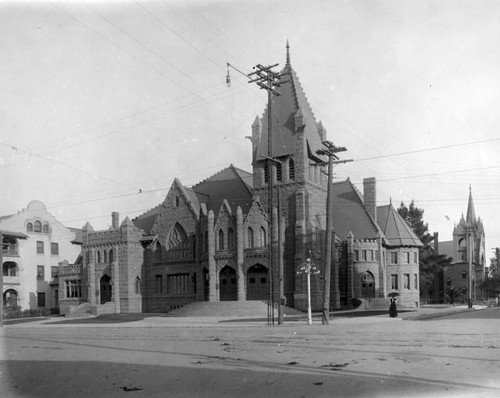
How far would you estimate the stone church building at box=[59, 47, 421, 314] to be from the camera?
1858 inches

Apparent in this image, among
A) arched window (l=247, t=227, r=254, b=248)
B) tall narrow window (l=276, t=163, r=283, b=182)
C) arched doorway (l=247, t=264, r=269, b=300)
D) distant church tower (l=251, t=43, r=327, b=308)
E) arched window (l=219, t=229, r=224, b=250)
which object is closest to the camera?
distant church tower (l=251, t=43, r=327, b=308)

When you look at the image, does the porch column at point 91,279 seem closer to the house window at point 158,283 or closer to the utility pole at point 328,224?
the house window at point 158,283

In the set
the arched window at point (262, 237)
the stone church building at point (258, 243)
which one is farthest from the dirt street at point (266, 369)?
the stone church building at point (258, 243)

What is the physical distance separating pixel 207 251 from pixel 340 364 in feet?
123

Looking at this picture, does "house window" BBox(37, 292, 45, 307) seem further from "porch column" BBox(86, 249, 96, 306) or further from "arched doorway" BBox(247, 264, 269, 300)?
"arched doorway" BBox(247, 264, 269, 300)

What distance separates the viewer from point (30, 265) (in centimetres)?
6038

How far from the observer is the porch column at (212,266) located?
4769cm

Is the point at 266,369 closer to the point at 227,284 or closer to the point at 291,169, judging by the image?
the point at 227,284

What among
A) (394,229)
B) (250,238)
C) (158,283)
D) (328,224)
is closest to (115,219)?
(158,283)

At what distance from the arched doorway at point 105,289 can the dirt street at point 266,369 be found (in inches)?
1469

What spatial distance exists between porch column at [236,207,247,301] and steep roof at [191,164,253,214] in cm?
319

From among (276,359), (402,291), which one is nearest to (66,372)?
(276,359)

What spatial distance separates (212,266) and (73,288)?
16.9 m

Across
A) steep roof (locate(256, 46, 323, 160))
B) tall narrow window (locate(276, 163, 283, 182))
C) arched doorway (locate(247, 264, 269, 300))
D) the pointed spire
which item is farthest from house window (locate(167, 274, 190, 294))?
the pointed spire
